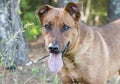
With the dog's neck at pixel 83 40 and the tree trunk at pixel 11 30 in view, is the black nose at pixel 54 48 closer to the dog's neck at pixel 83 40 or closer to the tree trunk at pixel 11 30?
the dog's neck at pixel 83 40

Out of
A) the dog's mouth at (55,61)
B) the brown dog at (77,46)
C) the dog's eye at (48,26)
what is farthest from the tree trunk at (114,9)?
the dog's mouth at (55,61)

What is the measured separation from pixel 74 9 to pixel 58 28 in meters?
0.38

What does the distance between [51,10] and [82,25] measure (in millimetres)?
593

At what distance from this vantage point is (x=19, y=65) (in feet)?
27.1

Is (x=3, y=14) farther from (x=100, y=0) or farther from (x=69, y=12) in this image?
(x=100, y=0)

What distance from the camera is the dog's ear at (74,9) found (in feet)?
19.7

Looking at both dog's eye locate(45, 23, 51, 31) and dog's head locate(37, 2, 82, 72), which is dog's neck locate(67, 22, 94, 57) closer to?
dog's head locate(37, 2, 82, 72)

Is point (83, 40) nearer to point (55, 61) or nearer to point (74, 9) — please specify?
point (74, 9)

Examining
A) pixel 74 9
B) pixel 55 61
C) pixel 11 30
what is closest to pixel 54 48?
pixel 55 61

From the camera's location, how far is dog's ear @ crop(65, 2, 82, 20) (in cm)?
602

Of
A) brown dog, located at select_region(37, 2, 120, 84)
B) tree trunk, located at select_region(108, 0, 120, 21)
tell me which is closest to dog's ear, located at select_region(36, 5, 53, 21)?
brown dog, located at select_region(37, 2, 120, 84)

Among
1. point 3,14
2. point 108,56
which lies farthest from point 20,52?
point 108,56

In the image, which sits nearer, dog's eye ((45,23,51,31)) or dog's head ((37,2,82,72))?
dog's head ((37,2,82,72))

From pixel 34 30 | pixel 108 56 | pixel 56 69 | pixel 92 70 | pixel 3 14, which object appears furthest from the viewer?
pixel 34 30
